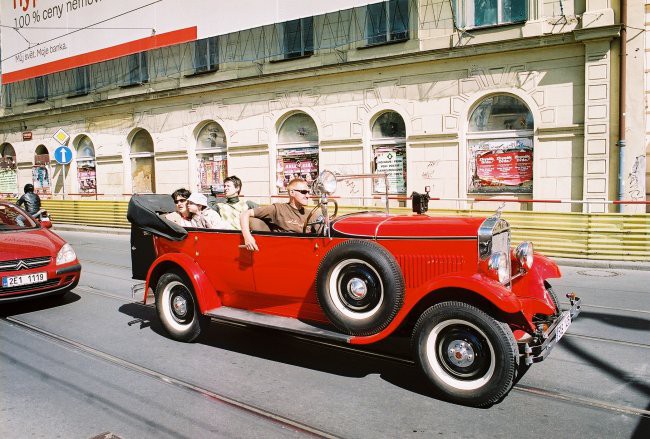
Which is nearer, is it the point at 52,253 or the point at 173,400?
the point at 173,400

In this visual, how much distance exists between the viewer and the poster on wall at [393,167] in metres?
A: 15.2

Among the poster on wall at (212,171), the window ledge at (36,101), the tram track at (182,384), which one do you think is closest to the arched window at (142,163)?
the poster on wall at (212,171)

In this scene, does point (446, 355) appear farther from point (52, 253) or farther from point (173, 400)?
point (52, 253)

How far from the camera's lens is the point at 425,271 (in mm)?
4453

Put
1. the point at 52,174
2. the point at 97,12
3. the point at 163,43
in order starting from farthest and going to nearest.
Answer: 1. the point at 52,174
2. the point at 97,12
3. the point at 163,43

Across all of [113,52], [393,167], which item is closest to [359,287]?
[393,167]

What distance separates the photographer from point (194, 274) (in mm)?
5633

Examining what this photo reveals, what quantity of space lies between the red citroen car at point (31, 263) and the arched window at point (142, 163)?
529 inches

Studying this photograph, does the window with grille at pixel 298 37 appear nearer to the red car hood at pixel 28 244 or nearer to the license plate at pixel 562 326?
the red car hood at pixel 28 244

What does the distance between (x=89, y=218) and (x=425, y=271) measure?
18.6 m

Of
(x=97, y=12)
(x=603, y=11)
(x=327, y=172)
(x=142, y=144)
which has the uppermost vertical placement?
(x=97, y=12)

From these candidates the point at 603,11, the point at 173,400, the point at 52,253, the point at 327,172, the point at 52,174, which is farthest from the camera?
the point at 52,174

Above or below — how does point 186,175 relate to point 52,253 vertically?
→ above

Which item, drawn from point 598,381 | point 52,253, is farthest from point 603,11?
point 52,253
